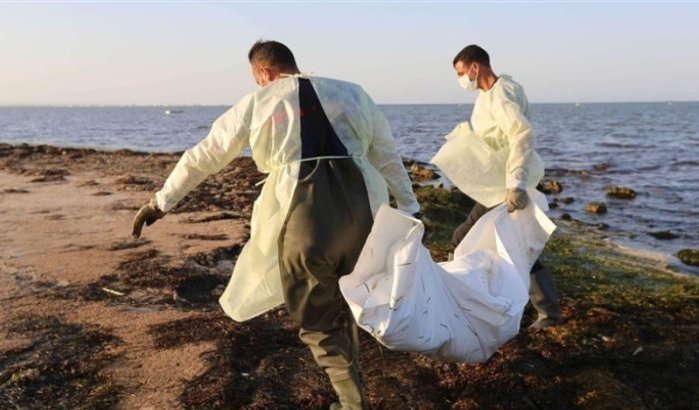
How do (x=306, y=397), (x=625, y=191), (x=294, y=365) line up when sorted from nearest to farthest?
1. (x=306, y=397)
2. (x=294, y=365)
3. (x=625, y=191)

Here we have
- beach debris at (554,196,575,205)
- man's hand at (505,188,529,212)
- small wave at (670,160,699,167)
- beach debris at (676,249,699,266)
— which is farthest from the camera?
small wave at (670,160,699,167)

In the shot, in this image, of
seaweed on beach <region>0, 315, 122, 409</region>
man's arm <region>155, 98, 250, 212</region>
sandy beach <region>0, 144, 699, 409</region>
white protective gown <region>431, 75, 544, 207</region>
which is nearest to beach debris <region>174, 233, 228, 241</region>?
sandy beach <region>0, 144, 699, 409</region>

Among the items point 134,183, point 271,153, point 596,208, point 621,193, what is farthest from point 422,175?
point 271,153

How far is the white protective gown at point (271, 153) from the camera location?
3207 mm

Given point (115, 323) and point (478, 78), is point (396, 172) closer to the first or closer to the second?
point (478, 78)

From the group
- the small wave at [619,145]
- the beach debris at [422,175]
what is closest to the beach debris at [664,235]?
the beach debris at [422,175]

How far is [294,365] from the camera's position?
4344 mm

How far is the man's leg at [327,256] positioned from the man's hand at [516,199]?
1558mm

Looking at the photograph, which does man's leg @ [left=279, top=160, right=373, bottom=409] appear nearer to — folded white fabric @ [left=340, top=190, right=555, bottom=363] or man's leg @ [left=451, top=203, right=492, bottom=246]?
folded white fabric @ [left=340, top=190, right=555, bottom=363]

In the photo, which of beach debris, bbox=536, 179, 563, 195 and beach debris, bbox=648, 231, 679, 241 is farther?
beach debris, bbox=536, 179, 563, 195

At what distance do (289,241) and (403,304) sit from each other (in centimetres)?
66

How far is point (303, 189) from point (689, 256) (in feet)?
24.7

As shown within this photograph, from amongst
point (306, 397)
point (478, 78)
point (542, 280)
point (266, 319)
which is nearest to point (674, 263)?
point (542, 280)

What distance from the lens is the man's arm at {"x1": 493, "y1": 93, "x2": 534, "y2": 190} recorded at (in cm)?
454
